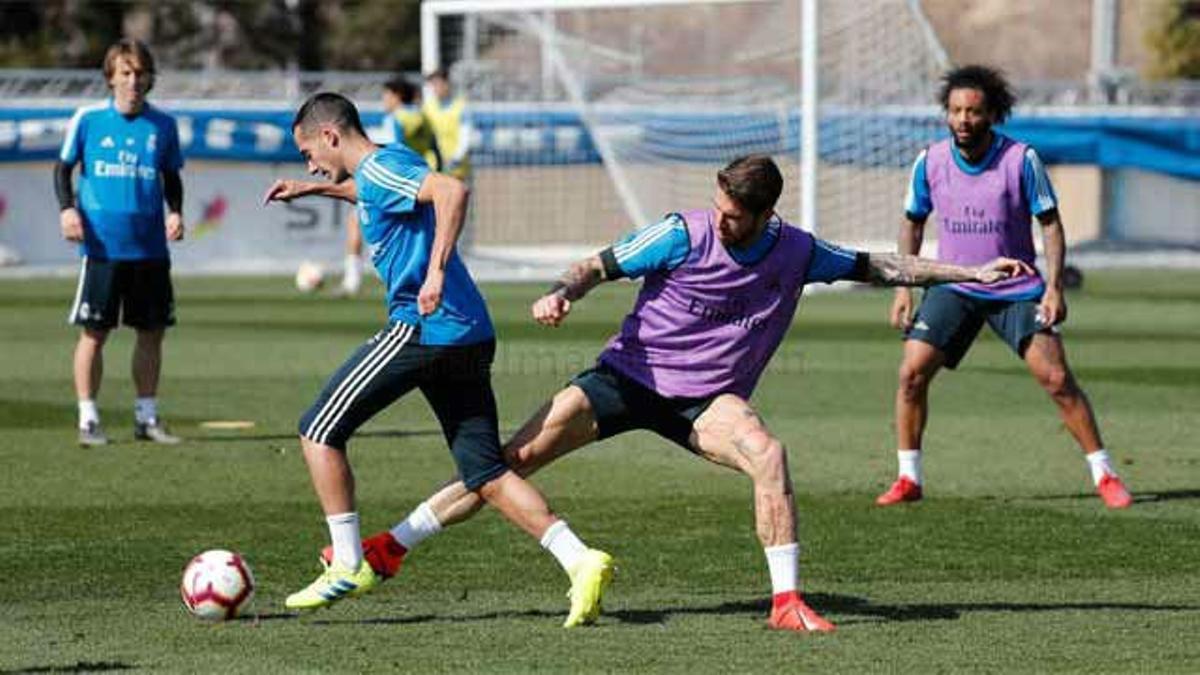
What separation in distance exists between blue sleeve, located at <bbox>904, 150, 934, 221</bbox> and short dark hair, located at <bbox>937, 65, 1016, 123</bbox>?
403 mm

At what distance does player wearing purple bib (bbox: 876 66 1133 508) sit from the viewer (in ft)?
37.9

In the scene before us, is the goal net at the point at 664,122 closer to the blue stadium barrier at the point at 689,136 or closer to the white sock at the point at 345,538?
the blue stadium barrier at the point at 689,136

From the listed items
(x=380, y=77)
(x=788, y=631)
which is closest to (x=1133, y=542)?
(x=788, y=631)

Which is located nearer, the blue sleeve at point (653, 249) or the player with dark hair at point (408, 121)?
the blue sleeve at point (653, 249)

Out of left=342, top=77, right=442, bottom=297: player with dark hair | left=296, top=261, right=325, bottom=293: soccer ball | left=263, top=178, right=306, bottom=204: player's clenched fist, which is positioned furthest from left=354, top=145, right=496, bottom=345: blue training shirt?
left=296, top=261, right=325, bottom=293: soccer ball

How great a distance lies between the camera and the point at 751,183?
840 centimetres

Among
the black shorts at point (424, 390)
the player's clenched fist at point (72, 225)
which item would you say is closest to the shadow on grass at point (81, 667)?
the black shorts at point (424, 390)

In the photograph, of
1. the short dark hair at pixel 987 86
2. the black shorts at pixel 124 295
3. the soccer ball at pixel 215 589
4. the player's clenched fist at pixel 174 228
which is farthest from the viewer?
the black shorts at pixel 124 295

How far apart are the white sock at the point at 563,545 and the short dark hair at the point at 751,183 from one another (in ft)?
4.27

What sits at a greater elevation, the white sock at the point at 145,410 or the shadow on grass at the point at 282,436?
the white sock at the point at 145,410

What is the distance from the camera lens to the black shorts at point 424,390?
8.62m

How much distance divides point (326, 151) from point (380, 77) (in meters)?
28.1

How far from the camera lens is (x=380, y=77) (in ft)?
120

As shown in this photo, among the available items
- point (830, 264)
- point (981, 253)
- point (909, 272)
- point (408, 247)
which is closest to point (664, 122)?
point (981, 253)
